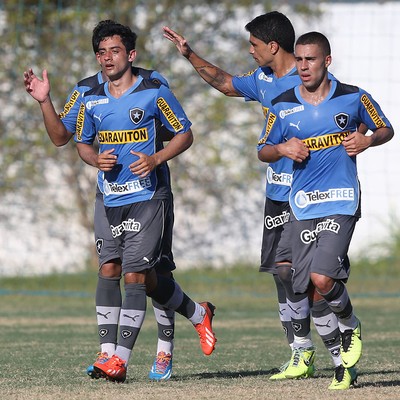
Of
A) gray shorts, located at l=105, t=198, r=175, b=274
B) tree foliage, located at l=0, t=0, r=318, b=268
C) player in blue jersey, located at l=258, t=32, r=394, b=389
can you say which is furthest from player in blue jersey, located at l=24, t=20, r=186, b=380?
tree foliage, located at l=0, t=0, r=318, b=268

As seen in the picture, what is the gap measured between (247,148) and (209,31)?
1.86 metres

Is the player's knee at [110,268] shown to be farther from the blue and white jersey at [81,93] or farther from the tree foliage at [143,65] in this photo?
the tree foliage at [143,65]

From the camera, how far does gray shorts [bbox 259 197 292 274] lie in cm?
804

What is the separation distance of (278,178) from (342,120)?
3.60 ft

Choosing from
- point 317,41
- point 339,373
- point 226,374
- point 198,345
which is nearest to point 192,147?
point 198,345

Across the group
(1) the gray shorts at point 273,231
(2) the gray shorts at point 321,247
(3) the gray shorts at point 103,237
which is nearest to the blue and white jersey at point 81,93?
(3) the gray shorts at point 103,237

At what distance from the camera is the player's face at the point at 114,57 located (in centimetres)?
754

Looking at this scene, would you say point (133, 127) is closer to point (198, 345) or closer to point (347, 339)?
point (347, 339)

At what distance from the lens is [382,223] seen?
58.0 ft

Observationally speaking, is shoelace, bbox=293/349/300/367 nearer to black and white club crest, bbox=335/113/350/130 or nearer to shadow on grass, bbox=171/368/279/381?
shadow on grass, bbox=171/368/279/381

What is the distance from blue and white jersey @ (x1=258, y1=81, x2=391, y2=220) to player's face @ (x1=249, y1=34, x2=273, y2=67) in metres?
0.87

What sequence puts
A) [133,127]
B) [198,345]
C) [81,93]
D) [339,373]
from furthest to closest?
[198,345]
[81,93]
[133,127]
[339,373]

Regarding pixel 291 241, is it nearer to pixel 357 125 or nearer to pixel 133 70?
pixel 357 125

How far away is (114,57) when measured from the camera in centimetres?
755
